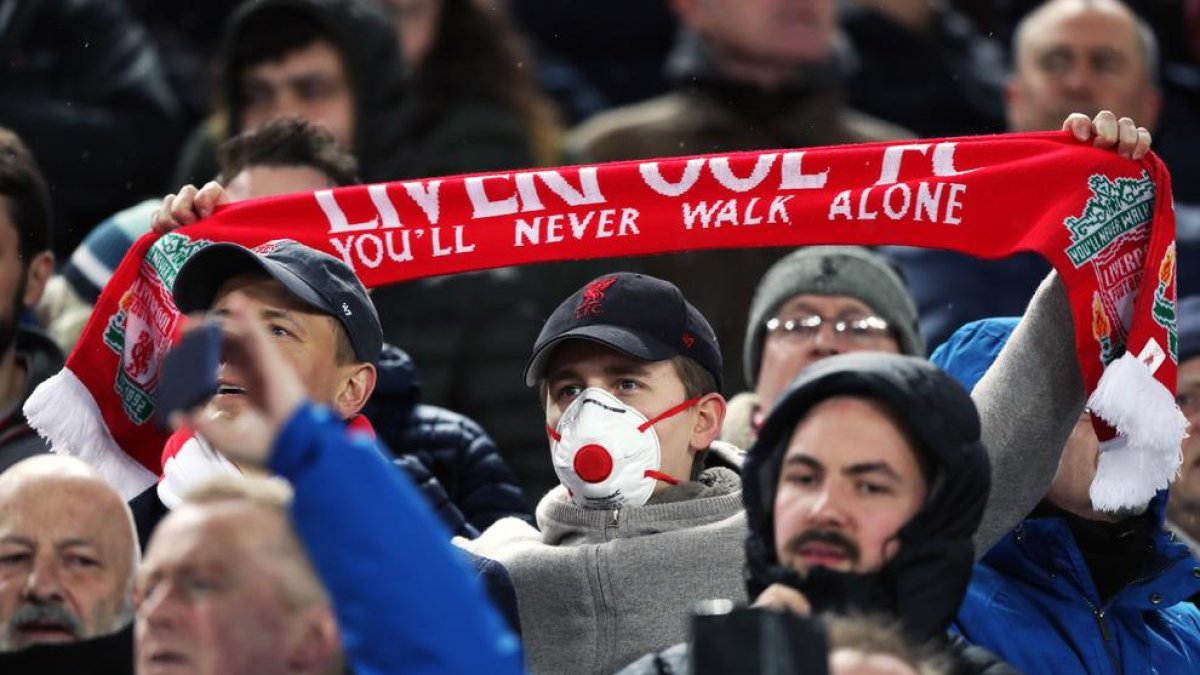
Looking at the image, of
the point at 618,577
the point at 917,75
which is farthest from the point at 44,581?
the point at 917,75

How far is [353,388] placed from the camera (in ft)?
16.7

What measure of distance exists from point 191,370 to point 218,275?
157 centimetres

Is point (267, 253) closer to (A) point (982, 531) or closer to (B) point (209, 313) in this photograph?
(B) point (209, 313)

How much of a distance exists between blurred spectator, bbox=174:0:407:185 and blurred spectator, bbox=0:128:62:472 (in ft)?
4.53

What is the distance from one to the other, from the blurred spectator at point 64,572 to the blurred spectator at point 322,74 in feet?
10.3

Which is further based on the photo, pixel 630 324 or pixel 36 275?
pixel 36 275

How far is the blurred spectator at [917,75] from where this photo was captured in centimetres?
909

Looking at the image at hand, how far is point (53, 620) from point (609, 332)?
4.60 feet

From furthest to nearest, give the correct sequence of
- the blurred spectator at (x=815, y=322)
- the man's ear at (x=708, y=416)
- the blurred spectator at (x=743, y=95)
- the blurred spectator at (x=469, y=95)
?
the blurred spectator at (x=743, y=95), the blurred spectator at (x=469, y=95), the blurred spectator at (x=815, y=322), the man's ear at (x=708, y=416)

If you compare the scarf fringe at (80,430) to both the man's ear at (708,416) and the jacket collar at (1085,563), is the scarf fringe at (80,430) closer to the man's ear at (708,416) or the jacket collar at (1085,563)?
the man's ear at (708,416)

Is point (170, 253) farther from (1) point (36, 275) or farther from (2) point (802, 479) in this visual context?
(2) point (802, 479)

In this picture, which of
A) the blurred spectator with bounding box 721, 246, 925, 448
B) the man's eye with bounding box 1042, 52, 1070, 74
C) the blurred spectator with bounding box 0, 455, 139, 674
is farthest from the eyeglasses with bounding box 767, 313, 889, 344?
the blurred spectator with bounding box 0, 455, 139, 674

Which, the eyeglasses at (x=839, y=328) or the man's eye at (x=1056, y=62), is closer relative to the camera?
the eyeglasses at (x=839, y=328)

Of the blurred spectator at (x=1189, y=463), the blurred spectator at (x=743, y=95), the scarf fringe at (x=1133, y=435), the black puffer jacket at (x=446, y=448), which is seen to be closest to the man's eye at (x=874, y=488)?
the scarf fringe at (x=1133, y=435)
